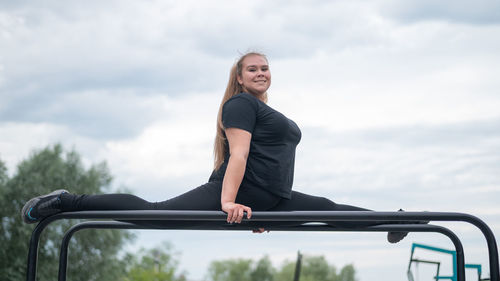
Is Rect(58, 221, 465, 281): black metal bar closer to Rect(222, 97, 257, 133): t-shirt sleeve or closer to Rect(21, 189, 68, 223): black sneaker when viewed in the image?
Rect(21, 189, 68, 223): black sneaker

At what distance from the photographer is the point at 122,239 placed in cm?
2041

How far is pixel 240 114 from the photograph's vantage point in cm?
292

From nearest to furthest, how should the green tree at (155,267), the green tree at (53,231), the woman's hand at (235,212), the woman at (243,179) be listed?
the woman's hand at (235,212) < the woman at (243,179) < the green tree at (53,231) < the green tree at (155,267)

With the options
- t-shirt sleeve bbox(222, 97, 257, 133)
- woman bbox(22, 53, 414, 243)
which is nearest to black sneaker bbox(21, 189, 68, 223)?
woman bbox(22, 53, 414, 243)

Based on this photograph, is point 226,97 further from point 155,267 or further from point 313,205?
point 155,267

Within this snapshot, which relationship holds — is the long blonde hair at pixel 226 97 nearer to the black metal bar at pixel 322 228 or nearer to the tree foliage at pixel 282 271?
the black metal bar at pixel 322 228

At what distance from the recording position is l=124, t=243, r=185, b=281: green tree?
35.3 m

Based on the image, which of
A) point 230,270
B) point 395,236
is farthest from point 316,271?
point 395,236

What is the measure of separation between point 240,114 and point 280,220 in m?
0.60

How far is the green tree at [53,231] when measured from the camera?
18344 mm

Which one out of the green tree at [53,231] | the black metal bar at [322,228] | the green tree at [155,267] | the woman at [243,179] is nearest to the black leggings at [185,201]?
the woman at [243,179]

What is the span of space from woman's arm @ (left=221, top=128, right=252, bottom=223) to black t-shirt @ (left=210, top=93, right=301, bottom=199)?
0.06 m

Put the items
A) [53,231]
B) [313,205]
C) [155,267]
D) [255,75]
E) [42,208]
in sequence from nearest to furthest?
[42,208] < [313,205] < [255,75] < [53,231] < [155,267]

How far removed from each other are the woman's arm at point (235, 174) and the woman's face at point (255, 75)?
459 mm
